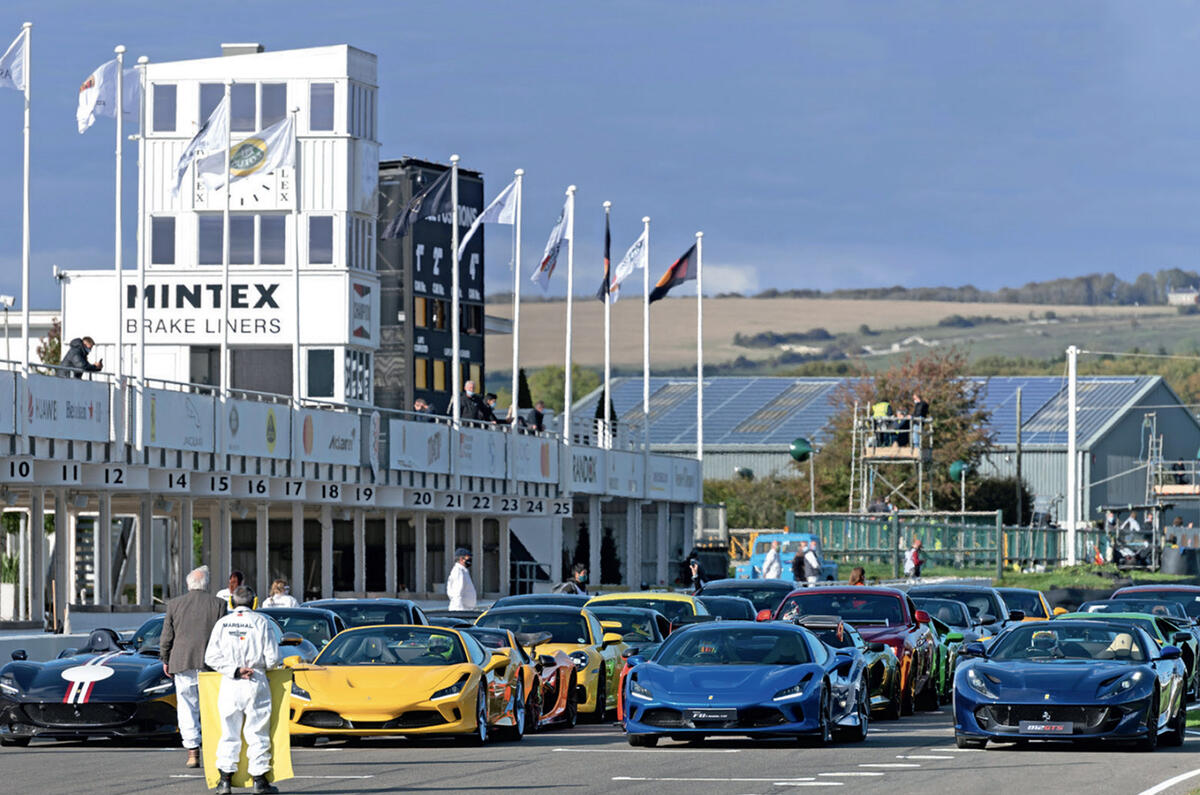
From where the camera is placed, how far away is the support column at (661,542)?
69.3m

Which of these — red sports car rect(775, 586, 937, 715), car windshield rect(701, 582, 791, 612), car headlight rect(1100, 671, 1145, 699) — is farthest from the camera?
car windshield rect(701, 582, 791, 612)

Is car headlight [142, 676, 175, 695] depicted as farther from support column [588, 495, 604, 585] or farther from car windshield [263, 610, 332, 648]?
support column [588, 495, 604, 585]

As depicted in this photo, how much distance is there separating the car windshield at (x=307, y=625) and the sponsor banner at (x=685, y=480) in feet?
149

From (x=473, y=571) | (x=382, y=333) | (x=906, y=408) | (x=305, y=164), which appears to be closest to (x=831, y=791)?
(x=473, y=571)

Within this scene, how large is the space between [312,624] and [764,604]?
9536 millimetres

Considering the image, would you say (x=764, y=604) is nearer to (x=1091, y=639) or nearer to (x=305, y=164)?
(x=1091, y=639)

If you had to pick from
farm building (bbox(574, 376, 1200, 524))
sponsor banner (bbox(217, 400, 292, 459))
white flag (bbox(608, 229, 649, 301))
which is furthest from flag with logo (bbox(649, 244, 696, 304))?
farm building (bbox(574, 376, 1200, 524))

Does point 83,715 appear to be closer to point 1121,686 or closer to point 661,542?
point 1121,686

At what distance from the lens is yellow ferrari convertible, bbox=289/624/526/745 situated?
19984 millimetres

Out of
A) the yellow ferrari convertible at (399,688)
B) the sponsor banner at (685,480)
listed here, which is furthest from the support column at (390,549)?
the yellow ferrari convertible at (399,688)

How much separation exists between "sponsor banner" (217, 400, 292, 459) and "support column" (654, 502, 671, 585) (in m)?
25.7

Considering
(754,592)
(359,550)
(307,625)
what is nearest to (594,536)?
(359,550)

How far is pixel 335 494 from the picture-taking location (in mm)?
47844

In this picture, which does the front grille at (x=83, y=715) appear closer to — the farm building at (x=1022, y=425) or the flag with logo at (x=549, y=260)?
the flag with logo at (x=549, y=260)
